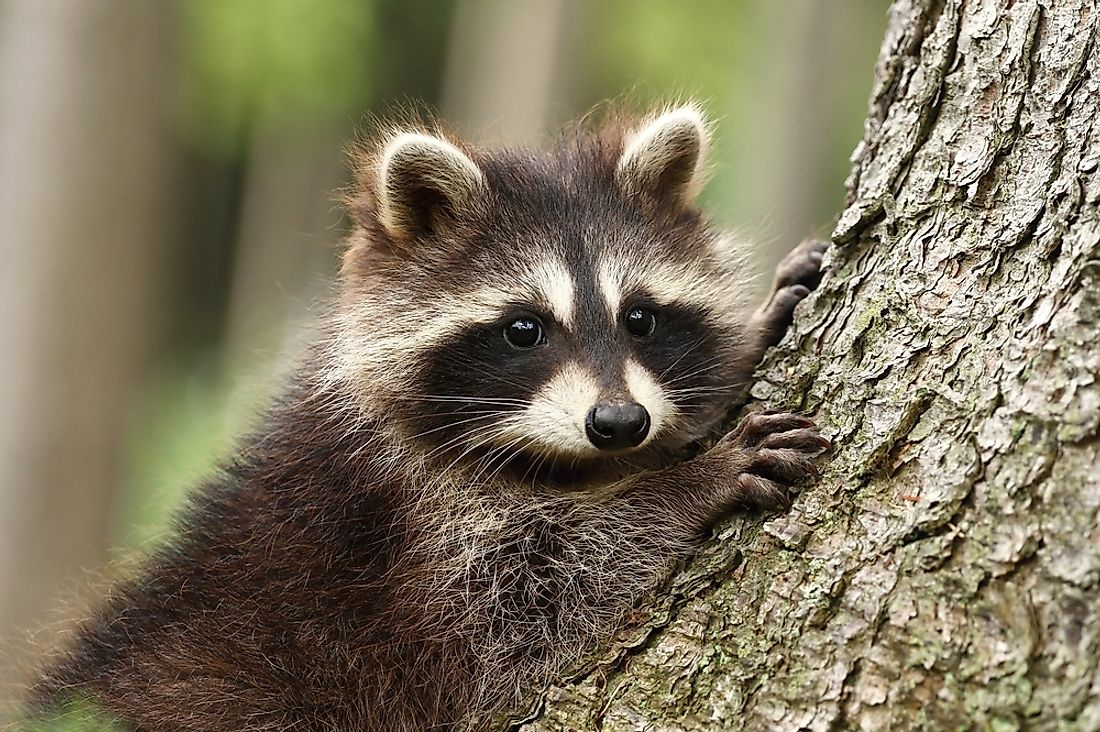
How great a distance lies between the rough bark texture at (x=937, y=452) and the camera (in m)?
2.55

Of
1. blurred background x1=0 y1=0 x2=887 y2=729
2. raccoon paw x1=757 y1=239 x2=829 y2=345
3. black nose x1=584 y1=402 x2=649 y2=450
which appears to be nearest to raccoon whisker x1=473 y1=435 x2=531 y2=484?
black nose x1=584 y1=402 x2=649 y2=450

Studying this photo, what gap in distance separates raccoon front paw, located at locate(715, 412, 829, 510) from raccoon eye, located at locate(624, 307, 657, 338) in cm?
71

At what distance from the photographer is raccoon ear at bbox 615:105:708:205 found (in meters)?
4.22

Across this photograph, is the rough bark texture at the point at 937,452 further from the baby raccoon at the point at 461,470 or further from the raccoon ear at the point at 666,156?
the raccoon ear at the point at 666,156

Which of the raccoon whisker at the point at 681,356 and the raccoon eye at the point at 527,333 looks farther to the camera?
the raccoon whisker at the point at 681,356

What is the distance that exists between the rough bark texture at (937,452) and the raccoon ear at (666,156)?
2.39 feet

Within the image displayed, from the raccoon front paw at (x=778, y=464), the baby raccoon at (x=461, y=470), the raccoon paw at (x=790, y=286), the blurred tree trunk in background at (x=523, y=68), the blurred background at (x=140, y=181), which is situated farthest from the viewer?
the blurred tree trunk in background at (x=523, y=68)

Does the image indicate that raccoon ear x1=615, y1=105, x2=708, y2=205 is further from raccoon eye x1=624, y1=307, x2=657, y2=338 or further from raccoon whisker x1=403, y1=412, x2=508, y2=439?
raccoon whisker x1=403, y1=412, x2=508, y2=439

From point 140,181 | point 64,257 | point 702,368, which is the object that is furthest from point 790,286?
point 140,181

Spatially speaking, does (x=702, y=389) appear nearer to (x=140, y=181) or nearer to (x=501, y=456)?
(x=501, y=456)

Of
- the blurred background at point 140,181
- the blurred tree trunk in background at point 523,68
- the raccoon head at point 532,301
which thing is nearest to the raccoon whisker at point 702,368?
the raccoon head at point 532,301

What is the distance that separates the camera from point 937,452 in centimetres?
290

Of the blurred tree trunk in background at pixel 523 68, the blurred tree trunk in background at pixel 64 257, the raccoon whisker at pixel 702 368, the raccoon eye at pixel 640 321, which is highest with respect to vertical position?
the raccoon eye at pixel 640 321

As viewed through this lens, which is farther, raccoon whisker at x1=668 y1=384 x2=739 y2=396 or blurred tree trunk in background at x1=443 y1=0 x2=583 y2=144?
blurred tree trunk in background at x1=443 y1=0 x2=583 y2=144
